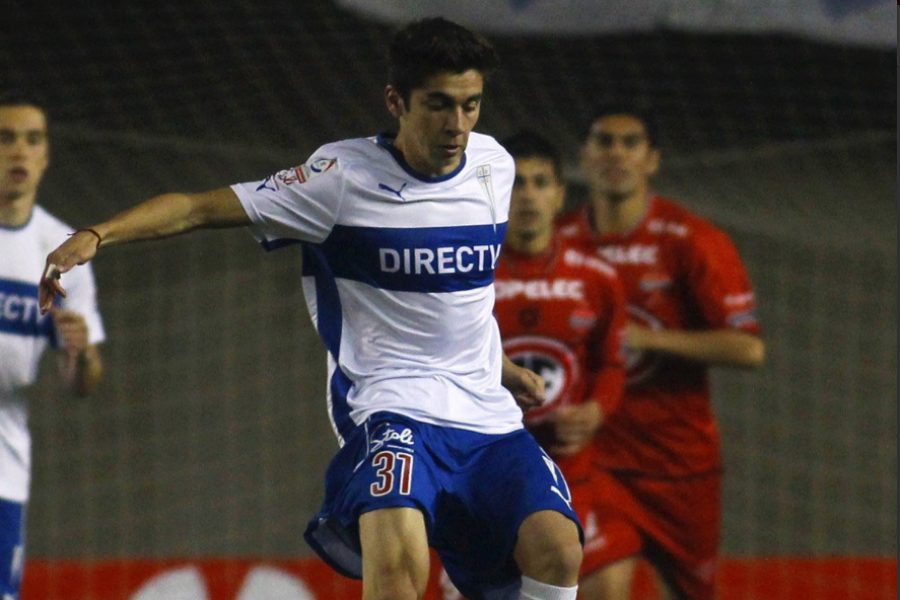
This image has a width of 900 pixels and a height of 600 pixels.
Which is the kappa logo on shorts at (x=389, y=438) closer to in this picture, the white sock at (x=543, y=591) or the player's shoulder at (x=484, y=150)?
the white sock at (x=543, y=591)

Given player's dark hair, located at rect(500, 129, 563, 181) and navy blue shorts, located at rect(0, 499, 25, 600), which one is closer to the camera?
navy blue shorts, located at rect(0, 499, 25, 600)

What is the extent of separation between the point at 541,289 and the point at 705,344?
2.14 feet

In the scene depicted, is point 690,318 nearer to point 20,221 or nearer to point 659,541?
point 659,541

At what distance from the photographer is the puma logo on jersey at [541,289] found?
170 inches

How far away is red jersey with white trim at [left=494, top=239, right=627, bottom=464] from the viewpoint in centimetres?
428

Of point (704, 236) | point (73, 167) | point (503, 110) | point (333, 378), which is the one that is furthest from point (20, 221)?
point (73, 167)

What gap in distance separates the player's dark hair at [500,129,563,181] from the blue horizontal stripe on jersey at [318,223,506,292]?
3.82 ft

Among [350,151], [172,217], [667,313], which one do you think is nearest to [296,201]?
[350,151]

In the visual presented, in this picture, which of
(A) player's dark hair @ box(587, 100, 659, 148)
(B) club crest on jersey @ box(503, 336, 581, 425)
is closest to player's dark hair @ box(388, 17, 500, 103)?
(B) club crest on jersey @ box(503, 336, 581, 425)

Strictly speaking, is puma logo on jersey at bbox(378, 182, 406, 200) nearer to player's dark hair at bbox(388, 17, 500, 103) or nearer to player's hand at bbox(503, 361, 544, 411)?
player's dark hair at bbox(388, 17, 500, 103)

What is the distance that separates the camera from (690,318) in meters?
4.79

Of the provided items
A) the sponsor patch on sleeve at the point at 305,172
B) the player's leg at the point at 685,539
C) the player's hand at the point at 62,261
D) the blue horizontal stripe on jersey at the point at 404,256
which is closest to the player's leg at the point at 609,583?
the player's leg at the point at 685,539

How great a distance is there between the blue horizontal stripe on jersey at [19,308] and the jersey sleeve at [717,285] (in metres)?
2.13

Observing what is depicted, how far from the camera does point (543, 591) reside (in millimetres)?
2992
